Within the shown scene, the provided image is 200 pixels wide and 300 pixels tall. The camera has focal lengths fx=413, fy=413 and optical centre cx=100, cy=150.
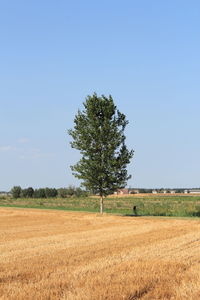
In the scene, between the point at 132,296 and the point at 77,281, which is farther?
the point at 77,281

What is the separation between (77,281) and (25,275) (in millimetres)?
1722

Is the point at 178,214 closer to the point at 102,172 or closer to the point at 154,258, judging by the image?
the point at 102,172

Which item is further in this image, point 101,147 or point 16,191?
point 16,191

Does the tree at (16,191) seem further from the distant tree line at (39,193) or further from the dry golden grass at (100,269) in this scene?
the dry golden grass at (100,269)

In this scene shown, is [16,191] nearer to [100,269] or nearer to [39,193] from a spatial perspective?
[39,193]

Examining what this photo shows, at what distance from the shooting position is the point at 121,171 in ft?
120

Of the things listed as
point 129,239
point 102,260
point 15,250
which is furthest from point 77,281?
point 129,239

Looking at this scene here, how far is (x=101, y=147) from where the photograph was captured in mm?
36688

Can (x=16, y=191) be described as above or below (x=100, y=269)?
above

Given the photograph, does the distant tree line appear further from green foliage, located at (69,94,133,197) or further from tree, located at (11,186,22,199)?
green foliage, located at (69,94,133,197)

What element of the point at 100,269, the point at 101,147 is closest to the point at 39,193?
the point at 101,147

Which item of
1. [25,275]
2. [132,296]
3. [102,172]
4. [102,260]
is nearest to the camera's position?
[132,296]

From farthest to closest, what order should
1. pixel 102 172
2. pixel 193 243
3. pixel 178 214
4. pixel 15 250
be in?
1. pixel 178 214
2. pixel 102 172
3. pixel 193 243
4. pixel 15 250

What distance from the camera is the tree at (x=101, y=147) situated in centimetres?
3622
